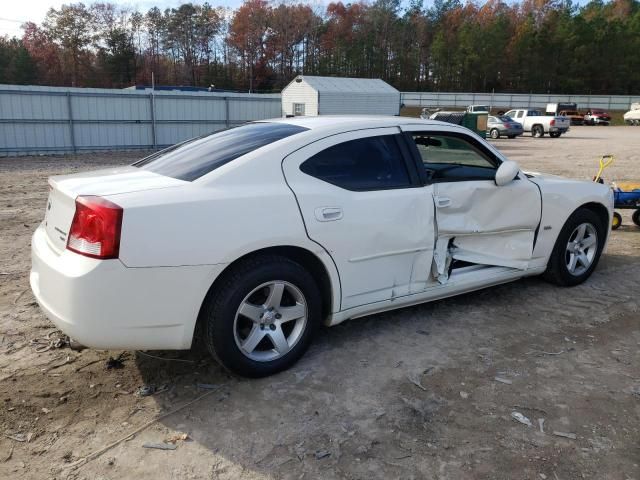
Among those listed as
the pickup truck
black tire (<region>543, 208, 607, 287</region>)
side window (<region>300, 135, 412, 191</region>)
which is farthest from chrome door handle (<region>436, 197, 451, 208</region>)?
the pickup truck

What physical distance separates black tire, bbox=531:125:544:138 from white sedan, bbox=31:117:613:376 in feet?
103

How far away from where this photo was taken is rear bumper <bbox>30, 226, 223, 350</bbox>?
2717mm

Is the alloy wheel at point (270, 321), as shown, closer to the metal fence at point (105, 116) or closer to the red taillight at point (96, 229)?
the red taillight at point (96, 229)

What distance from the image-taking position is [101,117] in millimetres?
18875

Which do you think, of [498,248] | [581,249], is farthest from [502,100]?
[498,248]

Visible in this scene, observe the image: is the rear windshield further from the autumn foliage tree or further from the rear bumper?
the autumn foliage tree

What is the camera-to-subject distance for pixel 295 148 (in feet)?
11.1

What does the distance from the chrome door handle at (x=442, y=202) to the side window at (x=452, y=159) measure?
Answer: 158 mm

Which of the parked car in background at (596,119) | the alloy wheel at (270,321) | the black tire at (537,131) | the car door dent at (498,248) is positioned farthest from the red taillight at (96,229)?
the parked car in background at (596,119)

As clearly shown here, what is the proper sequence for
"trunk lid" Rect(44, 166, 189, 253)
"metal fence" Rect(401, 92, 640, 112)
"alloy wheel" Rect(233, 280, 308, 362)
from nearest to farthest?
"trunk lid" Rect(44, 166, 189, 253) → "alloy wheel" Rect(233, 280, 308, 362) → "metal fence" Rect(401, 92, 640, 112)

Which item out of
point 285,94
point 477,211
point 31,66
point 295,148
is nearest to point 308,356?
point 295,148

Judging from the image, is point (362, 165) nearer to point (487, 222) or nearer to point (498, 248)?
point (487, 222)

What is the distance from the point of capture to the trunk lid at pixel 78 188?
298cm

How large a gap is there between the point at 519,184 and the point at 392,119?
1.28 metres
